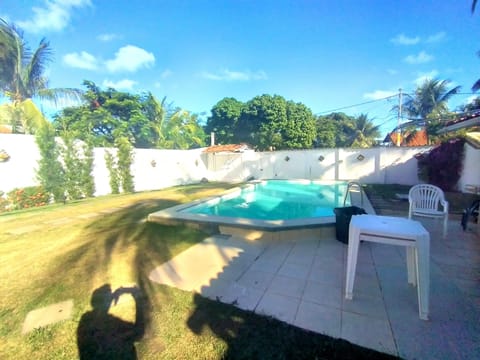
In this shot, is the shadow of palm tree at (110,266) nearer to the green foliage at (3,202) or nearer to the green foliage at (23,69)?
the green foliage at (3,202)

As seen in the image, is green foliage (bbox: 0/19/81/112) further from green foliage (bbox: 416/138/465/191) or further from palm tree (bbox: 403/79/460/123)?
palm tree (bbox: 403/79/460/123)

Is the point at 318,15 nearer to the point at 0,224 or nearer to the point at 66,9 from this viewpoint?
the point at 66,9

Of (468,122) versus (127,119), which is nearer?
(468,122)

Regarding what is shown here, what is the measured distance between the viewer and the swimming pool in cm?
467

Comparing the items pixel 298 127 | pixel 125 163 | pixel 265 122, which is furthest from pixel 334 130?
pixel 125 163

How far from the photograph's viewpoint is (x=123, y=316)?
7.37 ft

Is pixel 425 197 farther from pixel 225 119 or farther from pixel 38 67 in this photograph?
pixel 38 67

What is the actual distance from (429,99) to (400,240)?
27.2 meters

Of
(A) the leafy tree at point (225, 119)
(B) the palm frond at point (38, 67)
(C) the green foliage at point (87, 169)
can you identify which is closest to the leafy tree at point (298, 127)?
(A) the leafy tree at point (225, 119)

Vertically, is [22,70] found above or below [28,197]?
above

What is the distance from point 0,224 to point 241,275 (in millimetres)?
7214

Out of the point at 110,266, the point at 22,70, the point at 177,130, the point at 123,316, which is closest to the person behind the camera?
the point at 123,316

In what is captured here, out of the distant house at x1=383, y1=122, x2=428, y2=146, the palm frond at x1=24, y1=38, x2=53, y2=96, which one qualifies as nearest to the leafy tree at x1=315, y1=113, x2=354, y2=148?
the distant house at x1=383, y1=122, x2=428, y2=146

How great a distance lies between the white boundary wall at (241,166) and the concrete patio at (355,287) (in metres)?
7.90
